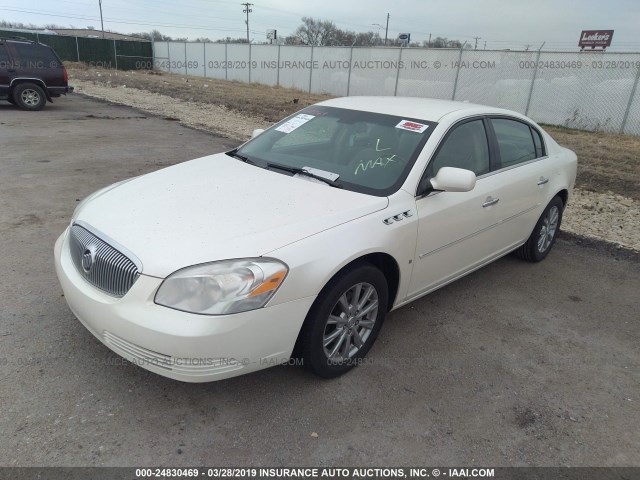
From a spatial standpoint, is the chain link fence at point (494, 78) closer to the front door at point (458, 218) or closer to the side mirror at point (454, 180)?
the front door at point (458, 218)

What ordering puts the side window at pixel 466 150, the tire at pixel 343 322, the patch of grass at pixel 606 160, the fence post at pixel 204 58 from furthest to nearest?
the fence post at pixel 204 58 < the patch of grass at pixel 606 160 < the side window at pixel 466 150 < the tire at pixel 343 322

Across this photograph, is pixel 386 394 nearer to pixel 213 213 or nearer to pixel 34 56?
pixel 213 213

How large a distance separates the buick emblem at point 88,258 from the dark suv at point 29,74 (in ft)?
44.3

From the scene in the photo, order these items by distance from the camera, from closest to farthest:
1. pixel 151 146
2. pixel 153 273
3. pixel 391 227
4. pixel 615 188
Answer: pixel 153 273 < pixel 391 227 < pixel 615 188 < pixel 151 146

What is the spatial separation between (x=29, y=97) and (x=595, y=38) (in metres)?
40.4

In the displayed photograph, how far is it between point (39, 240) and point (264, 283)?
3.40 m

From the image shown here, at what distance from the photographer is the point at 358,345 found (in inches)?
120

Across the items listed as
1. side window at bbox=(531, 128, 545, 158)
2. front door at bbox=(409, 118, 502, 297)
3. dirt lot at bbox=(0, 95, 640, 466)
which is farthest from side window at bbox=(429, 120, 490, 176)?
dirt lot at bbox=(0, 95, 640, 466)

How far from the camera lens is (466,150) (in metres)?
3.69

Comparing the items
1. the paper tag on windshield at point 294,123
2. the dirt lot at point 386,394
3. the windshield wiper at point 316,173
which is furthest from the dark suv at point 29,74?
the windshield wiper at point 316,173

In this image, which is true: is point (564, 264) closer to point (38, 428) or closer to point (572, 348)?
point (572, 348)

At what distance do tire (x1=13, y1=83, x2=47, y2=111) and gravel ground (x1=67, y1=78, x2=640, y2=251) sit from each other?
2926 mm

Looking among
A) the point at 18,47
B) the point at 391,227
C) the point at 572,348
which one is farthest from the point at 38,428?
the point at 18,47

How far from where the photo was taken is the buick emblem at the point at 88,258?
2.66 metres
